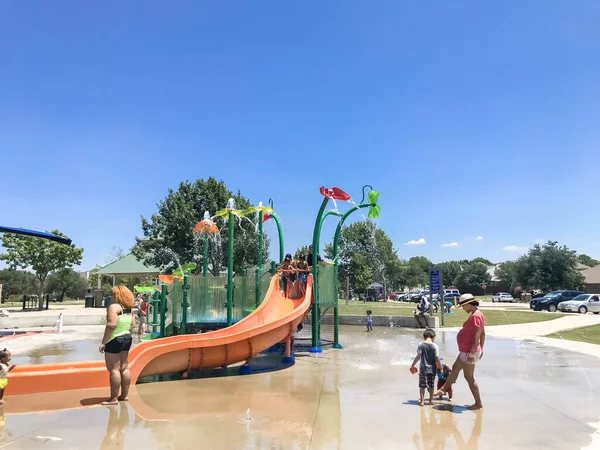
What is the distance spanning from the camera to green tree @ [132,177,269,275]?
106 ft

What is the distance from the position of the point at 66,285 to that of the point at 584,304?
66389 millimetres

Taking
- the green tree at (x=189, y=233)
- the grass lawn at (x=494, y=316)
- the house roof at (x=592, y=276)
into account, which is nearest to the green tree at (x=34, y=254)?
the green tree at (x=189, y=233)

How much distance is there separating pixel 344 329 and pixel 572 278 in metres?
45.5

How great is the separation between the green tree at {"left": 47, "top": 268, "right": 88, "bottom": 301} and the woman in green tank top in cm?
6217

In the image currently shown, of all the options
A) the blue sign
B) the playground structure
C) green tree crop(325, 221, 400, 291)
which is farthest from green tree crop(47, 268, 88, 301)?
the playground structure

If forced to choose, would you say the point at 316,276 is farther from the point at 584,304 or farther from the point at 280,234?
the point at 584,304

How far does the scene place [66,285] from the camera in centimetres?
6900

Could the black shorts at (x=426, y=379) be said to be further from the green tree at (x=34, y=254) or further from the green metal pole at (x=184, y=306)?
the green tree at (x=34, y=254)

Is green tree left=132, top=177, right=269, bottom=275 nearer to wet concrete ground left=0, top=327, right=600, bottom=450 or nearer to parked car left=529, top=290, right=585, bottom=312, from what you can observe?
parked car left=529, top=290, right=585, bottom=312

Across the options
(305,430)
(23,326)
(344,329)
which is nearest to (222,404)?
(305,430)

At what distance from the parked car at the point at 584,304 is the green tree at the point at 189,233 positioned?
21524 millimetres

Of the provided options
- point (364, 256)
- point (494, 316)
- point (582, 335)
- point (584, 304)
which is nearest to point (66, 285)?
point (364, 256)

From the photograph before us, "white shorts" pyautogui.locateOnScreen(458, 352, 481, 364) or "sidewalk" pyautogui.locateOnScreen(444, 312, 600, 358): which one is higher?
"white shorts" pyautogui.locateOnScreen(458, 352, 481, 364)

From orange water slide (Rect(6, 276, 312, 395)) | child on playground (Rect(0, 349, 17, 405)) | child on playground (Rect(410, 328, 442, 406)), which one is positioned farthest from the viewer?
orange water slide (Rect(6, 276, 312, 395))
